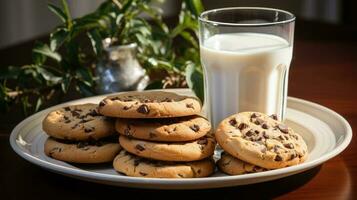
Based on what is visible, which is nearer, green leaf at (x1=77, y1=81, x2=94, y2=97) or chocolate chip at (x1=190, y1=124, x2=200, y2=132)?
chocolate chip at (x1=190, y1=124, x2=200, y2=132)

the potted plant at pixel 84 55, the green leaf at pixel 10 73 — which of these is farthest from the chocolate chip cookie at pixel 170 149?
the green leaf at pixel 10 73

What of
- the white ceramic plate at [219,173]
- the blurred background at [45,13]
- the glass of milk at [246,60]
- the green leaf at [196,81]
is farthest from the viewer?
the blurred background at [45,13]

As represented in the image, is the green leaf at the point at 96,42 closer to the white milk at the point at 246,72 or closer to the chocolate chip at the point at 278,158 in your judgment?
the white milk at the point at 246,72

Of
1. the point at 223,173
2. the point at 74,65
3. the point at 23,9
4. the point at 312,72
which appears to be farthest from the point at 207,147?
the point at 23,9

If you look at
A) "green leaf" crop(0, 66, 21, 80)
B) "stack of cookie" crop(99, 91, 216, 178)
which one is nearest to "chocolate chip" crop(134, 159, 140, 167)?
"stack of cookie" crop(99, 91, 216, 178)

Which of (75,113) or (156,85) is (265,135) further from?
(156,85)

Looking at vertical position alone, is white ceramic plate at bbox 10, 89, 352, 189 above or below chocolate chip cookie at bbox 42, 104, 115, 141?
below

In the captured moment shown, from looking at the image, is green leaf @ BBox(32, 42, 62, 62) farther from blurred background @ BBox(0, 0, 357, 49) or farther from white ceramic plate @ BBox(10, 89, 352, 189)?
blurred background @ BBox(0, 0, 357, 49)

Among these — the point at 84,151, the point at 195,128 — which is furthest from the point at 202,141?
the point at 84,151
